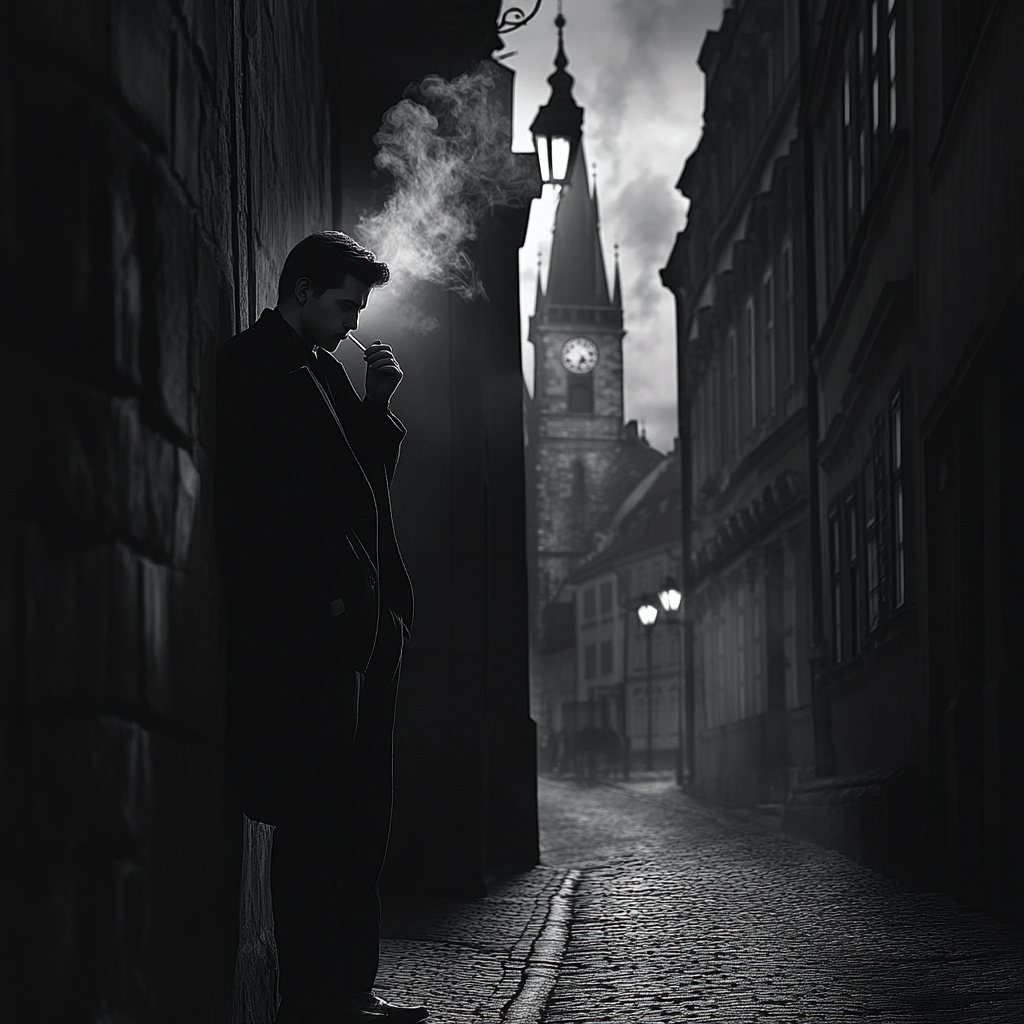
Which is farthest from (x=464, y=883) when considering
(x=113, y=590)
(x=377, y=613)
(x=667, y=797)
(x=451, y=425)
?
(x=667, y=797)

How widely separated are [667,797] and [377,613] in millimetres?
24570

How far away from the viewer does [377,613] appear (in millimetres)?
4094

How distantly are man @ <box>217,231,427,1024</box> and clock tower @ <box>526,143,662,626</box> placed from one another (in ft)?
301

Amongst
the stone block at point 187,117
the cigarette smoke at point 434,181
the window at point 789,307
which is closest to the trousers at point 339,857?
the stone block at point 187,117

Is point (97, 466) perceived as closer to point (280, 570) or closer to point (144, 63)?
point (144, 63)

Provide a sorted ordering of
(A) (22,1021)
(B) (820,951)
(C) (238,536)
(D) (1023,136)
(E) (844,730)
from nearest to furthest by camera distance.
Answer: (A) (22,1021) → (C) (238,536) → (B) (820,951) → (D) (1023,136) → (E) (844,730)

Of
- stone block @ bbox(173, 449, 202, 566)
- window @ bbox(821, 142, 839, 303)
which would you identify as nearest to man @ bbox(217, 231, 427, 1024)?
stone block @ bbox(173, 449, 202, 566)

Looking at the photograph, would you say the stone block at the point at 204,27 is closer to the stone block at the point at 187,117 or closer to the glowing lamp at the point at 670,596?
the stone block at the point at 187,117

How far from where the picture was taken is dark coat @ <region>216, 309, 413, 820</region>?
12.5 feet

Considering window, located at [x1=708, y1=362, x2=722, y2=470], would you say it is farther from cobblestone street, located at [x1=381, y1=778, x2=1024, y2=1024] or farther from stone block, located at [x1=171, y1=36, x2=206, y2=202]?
stone block, located at [x1=171, y1=36, x2=206, y2=202]

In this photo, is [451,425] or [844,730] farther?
[844,730]

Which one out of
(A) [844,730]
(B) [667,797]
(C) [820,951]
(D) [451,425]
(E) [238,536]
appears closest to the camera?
(E) [238,536]

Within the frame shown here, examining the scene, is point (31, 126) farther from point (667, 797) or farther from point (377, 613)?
point (667, 797)

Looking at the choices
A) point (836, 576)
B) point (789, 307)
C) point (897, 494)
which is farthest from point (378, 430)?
point (789, 307)
